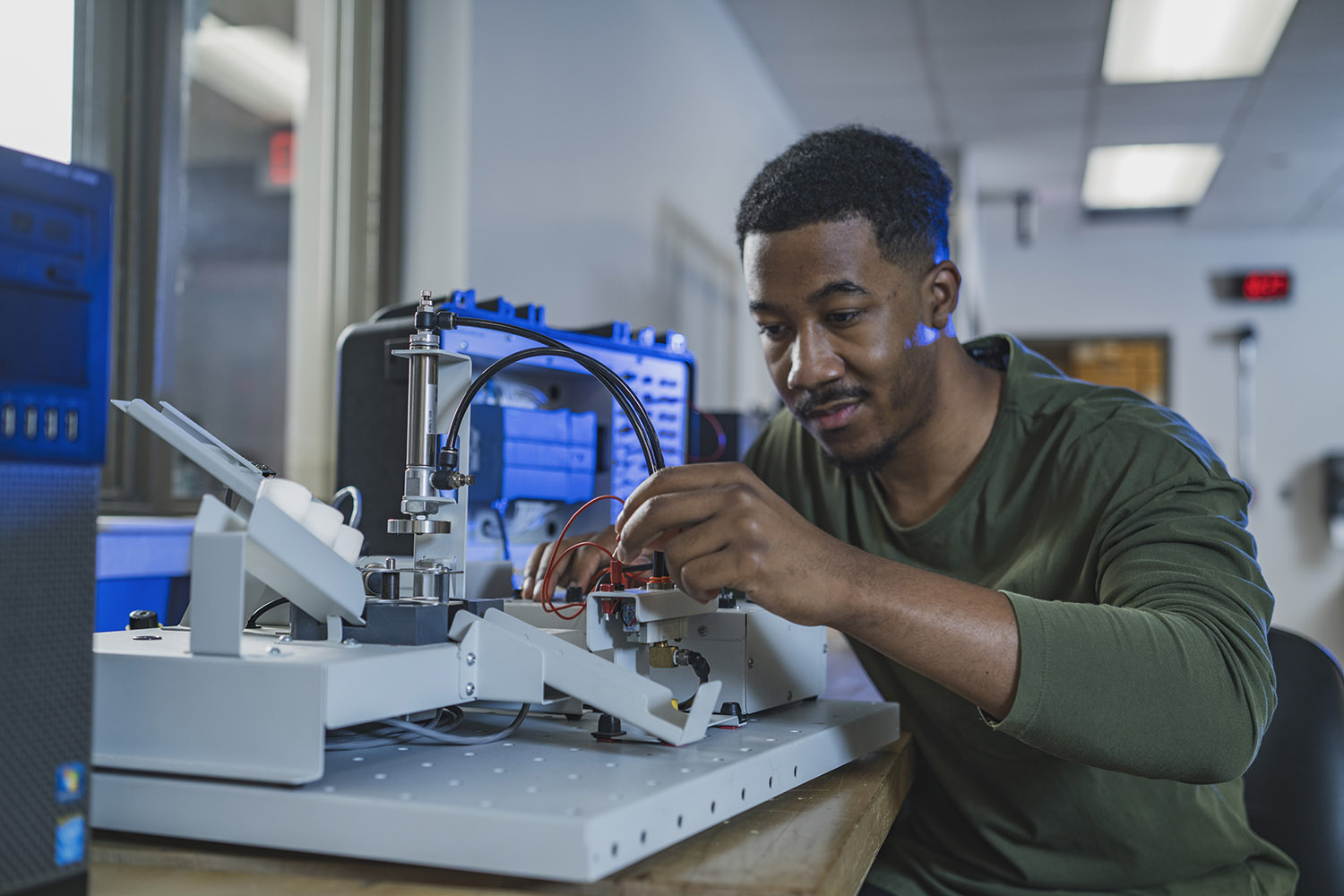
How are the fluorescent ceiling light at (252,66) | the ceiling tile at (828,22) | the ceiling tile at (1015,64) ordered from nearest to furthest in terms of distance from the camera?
1. the ceiling tile at (828,22)
2. the ceiling tile at (1015,64)
3. the fluorescent ceiling light at (252,66)

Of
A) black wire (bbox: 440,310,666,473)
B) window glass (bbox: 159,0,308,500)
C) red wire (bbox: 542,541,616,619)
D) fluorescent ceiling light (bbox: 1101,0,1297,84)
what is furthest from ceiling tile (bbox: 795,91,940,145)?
black wire (bbox: 440,310,666,473)

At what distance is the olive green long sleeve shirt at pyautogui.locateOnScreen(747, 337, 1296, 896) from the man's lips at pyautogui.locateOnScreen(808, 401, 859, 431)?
0.48ft

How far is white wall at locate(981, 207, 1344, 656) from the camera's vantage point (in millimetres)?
6215

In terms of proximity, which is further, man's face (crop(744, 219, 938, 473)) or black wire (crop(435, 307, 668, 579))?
man's face (crop(744, 219, 938, 473))

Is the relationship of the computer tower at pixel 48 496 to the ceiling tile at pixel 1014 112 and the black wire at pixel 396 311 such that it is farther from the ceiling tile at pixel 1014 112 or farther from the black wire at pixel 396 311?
the ceiling tile at pixel 1014 112

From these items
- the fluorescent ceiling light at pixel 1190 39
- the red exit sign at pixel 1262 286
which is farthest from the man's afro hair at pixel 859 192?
the red exit sign at pixel 1262 286

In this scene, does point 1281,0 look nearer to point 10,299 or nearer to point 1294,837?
point 1294,837

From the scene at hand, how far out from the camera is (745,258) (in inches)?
46.6

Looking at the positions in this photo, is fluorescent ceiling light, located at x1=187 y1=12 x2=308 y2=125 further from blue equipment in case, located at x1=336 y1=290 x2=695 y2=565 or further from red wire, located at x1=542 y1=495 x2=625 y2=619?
red wire, located at x1=542 y1=495 x2=625 y2=619

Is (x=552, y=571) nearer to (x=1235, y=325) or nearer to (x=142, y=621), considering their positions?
(x=142, y=621)

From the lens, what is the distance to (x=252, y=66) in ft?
15.9

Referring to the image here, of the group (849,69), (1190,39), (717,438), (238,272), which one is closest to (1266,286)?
(1190,39)

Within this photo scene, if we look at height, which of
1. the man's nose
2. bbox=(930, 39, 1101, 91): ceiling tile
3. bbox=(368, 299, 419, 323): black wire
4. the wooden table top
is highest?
bbox=(930, 39, 1101, 91): ceiling tile

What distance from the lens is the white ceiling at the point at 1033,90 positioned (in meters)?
3.63
